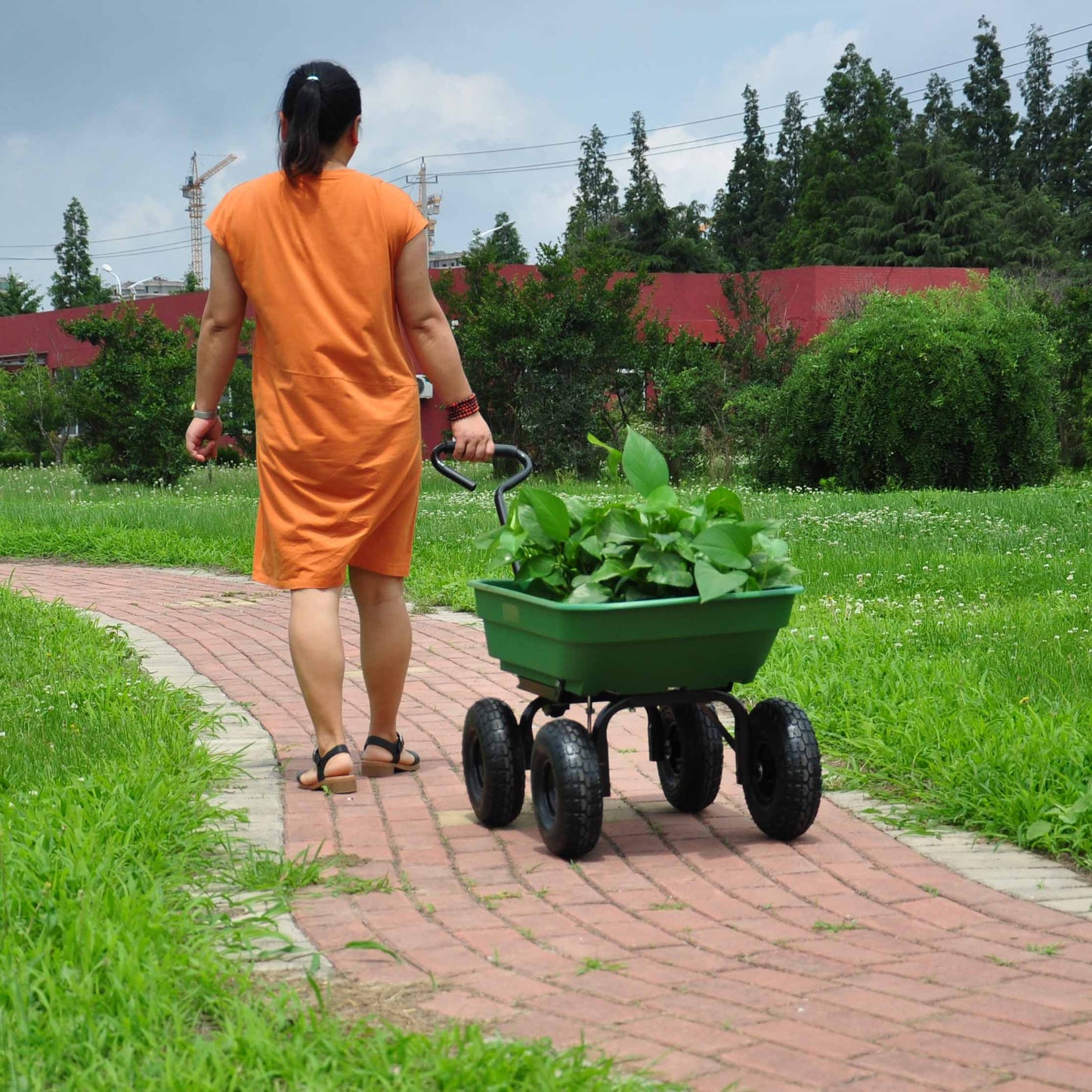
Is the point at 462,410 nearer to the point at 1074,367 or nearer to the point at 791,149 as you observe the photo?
the point at 1074,367

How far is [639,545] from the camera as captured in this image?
373cm

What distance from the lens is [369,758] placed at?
4.55 meters

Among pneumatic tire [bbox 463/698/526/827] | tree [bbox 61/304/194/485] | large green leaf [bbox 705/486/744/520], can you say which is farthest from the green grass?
tree [bbox 61/304/194/485]

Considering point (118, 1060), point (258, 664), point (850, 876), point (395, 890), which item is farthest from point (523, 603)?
point (258, 664)

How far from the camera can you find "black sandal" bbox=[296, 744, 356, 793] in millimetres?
4289

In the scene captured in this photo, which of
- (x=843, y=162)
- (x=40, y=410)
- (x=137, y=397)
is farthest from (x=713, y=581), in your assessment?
(x=843, y=162)

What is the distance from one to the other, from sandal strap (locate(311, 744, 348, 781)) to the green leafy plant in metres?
0.80

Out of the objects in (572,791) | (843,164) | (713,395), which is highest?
(843,164)

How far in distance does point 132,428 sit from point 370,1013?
18362 millimetres

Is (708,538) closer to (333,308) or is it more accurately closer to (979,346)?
(333,308)

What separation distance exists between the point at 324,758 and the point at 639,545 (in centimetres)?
127

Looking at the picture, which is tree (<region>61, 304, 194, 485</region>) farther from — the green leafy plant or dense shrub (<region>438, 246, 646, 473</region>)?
the green leafy plant

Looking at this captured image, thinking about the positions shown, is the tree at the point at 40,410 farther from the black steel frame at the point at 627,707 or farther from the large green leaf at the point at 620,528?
the large green leaf at the point at 620,528

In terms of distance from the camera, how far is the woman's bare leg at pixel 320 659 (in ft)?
14.1
